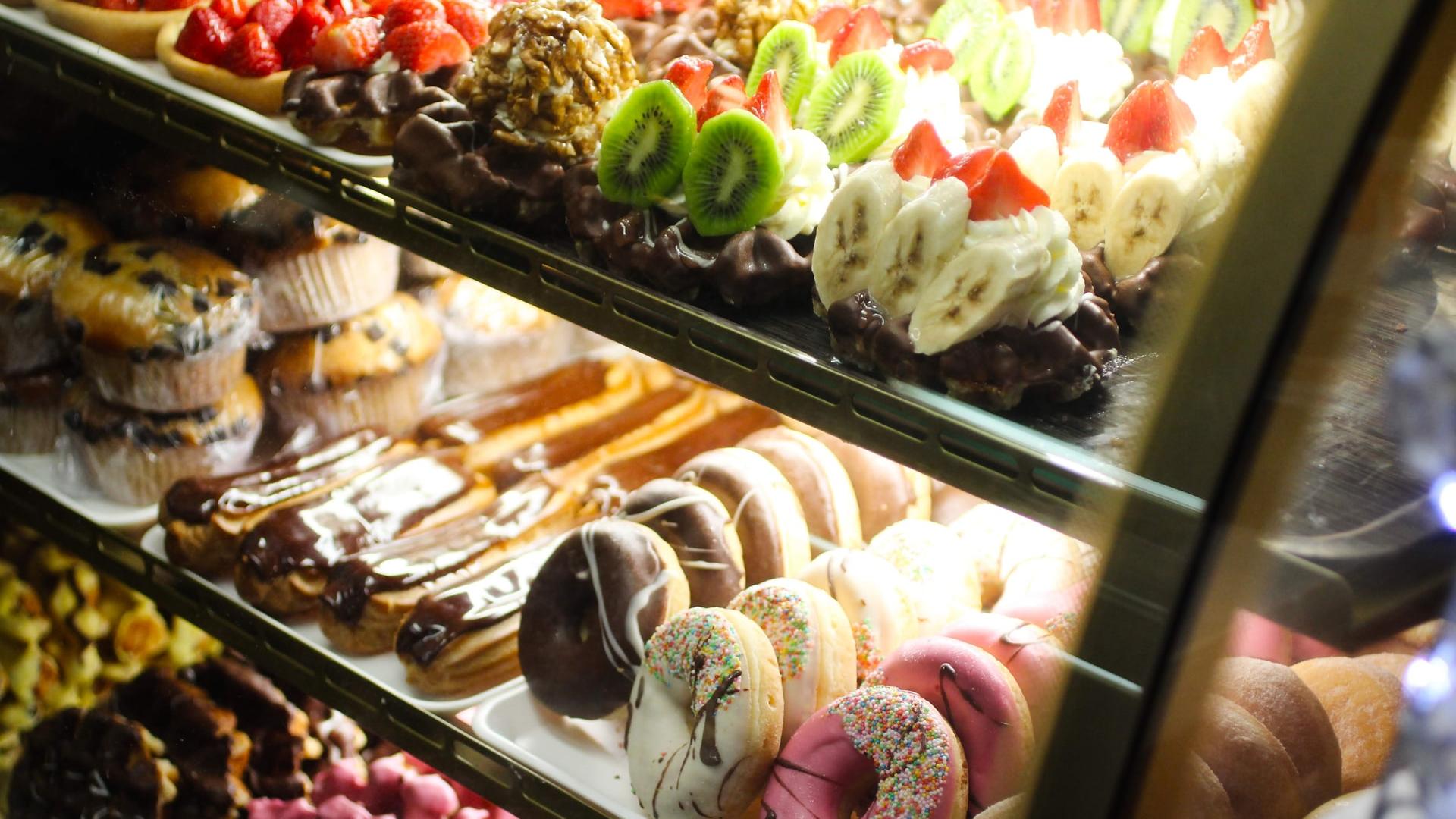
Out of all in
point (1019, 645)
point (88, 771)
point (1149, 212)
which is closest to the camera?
point (1149, 212)

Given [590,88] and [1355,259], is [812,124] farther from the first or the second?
[1355,259]

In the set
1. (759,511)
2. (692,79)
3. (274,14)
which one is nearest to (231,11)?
(274,14)

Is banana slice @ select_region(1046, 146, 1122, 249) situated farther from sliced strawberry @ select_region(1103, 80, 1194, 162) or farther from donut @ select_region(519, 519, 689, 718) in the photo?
donut @ select_region(519, 519, 689, 718)

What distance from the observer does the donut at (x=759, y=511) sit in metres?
1.43

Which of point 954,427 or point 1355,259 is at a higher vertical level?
point 1355,259

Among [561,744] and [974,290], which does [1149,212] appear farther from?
[561,744]

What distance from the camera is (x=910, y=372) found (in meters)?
0.93

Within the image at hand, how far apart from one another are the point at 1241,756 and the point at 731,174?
63 cm

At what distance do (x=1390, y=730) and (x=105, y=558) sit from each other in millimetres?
1546

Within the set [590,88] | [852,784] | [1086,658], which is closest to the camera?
[1086,658]

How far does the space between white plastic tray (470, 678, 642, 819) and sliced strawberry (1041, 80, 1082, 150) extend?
772mm

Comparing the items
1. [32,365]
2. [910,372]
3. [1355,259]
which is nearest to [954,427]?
[910,372]

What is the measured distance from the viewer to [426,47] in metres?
1.39

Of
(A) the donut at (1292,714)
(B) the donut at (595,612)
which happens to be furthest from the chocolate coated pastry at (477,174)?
(A) the donut at (1292,714)
